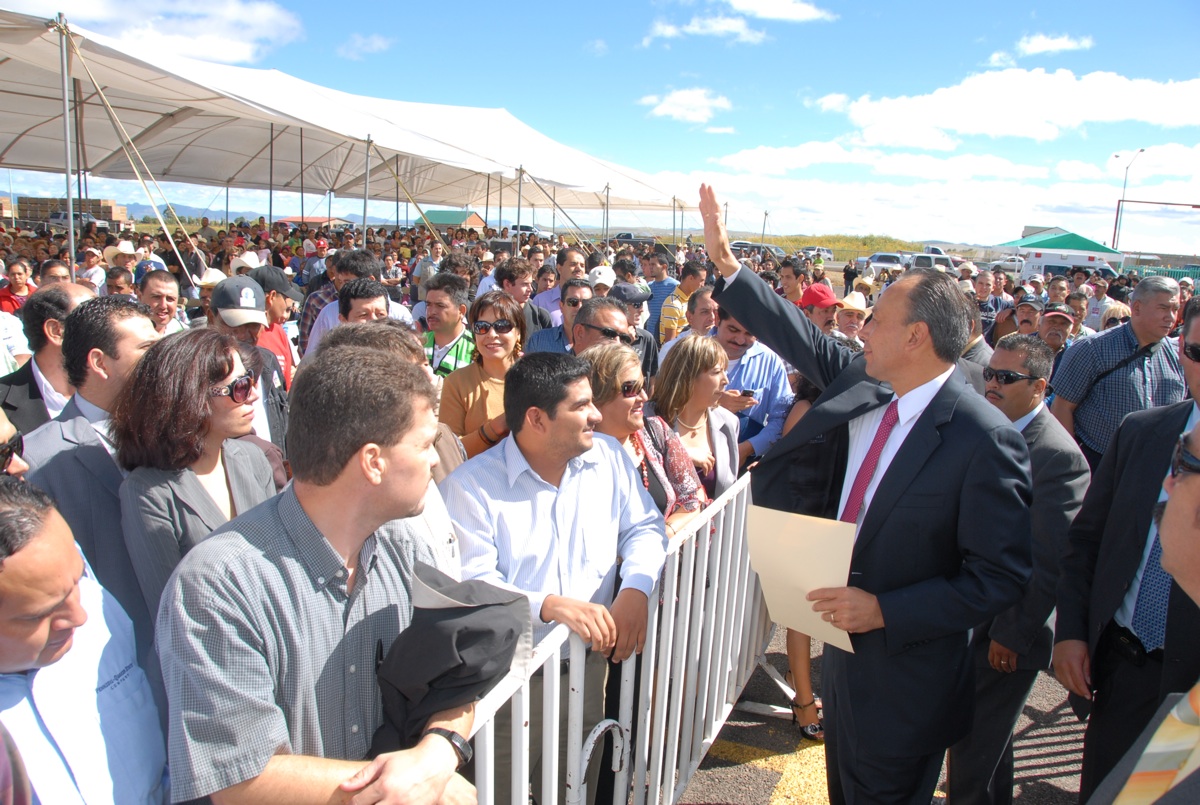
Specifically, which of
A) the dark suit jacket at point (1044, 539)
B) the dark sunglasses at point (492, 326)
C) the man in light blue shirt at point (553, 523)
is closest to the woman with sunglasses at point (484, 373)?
the dark sunglasses at point (492, 326)

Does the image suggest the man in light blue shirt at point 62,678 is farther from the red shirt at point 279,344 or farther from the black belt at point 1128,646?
the red shirt at point 279,344

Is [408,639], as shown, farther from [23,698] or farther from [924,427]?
[924,427]

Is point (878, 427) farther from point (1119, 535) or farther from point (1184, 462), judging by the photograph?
point (1184, 462)

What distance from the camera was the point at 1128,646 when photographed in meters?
2.27

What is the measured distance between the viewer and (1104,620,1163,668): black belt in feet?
7.29

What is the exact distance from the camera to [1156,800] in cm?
109

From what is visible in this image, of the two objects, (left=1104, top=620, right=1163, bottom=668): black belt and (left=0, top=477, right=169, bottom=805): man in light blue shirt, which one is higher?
(left=0, top=477, right=169, bottom=805): man in light blue shirt

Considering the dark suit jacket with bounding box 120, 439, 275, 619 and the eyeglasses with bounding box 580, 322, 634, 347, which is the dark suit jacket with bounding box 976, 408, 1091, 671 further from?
the dark suit jacket with bounding box 120, 439, 275, 619

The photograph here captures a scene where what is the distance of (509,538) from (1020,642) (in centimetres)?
193

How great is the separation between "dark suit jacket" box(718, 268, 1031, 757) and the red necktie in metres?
0.09

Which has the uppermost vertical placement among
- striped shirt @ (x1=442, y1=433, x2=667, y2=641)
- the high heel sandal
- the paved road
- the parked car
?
the parked car

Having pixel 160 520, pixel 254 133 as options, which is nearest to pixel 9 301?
pixel 160 520

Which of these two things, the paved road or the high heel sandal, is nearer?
the paved road

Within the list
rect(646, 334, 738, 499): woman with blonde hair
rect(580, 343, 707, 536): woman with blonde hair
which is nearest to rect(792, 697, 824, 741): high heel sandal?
rect(646, 334, 738, 499): woman with blonde hair
